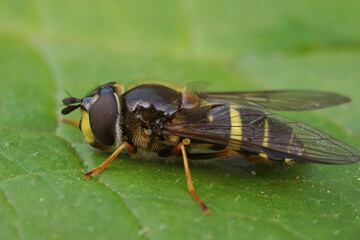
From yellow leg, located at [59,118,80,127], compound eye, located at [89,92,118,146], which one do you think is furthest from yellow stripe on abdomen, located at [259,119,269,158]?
yellow leg, located at [59,118,80,127]

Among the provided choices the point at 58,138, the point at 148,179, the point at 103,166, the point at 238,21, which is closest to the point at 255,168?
the point at 148,179

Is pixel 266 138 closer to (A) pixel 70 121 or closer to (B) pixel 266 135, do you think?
(B) pixel 266 135

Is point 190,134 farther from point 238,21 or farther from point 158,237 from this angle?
point 238,21

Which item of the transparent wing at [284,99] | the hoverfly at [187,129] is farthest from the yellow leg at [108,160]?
the transparent wing at [284,99]

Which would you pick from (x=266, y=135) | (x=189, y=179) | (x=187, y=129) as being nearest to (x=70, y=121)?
(x=187, y=129)

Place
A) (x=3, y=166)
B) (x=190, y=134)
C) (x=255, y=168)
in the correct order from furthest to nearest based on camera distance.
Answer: (x=255, y=168) → (x=190, y=134) → (x=3, y=166)

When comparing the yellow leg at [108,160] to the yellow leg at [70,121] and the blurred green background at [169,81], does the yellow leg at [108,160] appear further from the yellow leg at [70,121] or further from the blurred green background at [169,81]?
the yellow leg at [70,121]

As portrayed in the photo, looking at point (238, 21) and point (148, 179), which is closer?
point (148, 179)
